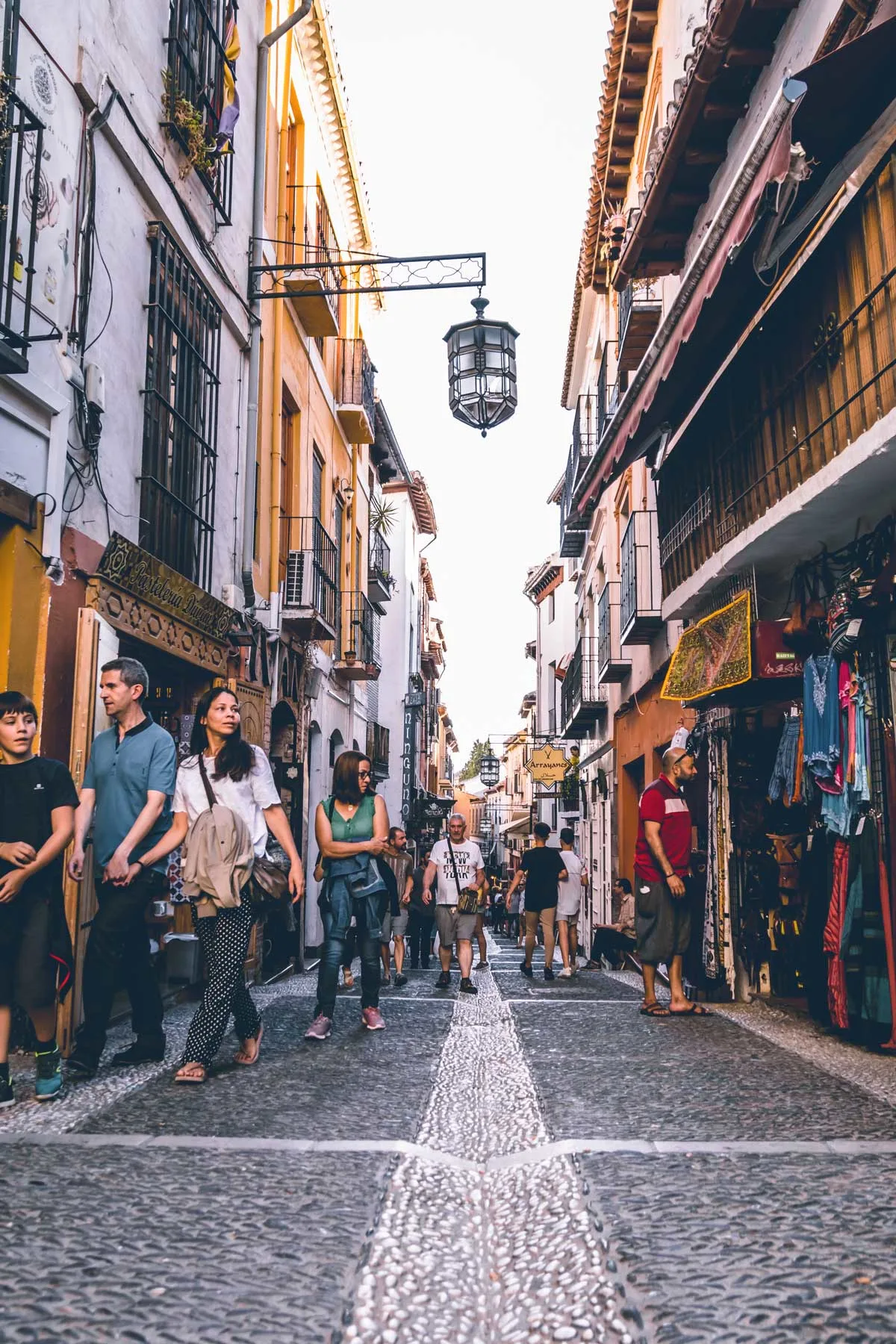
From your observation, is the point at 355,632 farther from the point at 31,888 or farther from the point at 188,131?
the point at 31,888

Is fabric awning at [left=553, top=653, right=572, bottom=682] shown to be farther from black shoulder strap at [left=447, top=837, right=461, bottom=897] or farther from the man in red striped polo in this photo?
the man in red striped polo

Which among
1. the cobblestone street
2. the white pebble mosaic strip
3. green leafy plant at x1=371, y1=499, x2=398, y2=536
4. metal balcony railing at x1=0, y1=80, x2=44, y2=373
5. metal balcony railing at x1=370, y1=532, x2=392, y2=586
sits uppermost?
green leafy plant at x1=371, y1=499, x2=398, y2=536

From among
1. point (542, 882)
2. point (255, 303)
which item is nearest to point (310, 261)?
point (255, 303)

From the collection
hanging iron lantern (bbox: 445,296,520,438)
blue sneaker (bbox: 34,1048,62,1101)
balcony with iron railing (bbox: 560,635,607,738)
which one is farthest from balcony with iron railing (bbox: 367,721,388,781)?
blue sneaker (bbox: 34,1048,62,1101)

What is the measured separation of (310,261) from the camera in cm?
1441

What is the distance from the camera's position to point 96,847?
539cm

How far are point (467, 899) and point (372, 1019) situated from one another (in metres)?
4.16

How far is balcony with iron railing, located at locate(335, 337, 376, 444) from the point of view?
17141 mm

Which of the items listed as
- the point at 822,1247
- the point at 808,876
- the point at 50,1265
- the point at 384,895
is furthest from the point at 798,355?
the point at 50,1265

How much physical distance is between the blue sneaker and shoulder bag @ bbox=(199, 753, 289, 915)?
116cm

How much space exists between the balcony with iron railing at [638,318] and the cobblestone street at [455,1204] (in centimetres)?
1062

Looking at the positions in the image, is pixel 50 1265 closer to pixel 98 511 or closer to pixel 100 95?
pixel 98 511

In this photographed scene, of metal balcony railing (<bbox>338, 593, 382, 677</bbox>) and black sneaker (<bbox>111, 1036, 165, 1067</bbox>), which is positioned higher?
metal balcony railing (<bbox>338, 593, 382, 677</bbox>)

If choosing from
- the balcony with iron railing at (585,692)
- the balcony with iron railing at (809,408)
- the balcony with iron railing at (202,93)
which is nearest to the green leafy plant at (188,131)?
the balcony with iron railing at (202,93)
